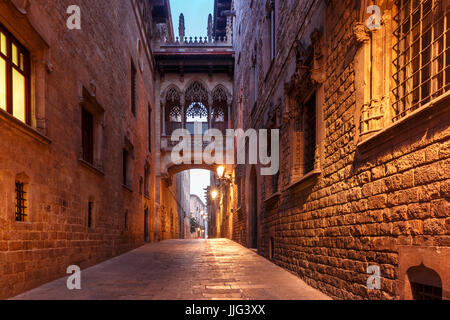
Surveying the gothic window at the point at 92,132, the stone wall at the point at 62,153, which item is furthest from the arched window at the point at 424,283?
the gothic window at the point at 92,132

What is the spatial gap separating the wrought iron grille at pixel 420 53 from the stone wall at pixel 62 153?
5.15 meters

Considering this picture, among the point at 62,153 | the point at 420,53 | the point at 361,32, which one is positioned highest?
the point at 361,32

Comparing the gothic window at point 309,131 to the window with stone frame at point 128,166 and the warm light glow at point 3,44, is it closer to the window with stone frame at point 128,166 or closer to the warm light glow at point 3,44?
the warm light glow at point 3,44

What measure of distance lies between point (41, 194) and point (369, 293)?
18.0 ft

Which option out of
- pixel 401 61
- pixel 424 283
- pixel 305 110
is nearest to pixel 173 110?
pixel 305 110

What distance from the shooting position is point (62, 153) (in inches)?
296

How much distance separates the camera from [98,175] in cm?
1019

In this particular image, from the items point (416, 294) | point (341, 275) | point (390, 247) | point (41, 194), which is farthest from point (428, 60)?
point (41, 194)

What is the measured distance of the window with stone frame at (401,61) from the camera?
342cm

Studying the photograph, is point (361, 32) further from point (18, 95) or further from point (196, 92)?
point (196, 92)

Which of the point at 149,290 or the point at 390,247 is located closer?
the point at 390,247

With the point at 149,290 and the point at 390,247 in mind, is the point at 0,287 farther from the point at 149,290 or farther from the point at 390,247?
the point at 390,247

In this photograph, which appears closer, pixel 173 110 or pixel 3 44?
pixel 3 44

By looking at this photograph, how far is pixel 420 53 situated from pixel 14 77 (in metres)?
5.89
